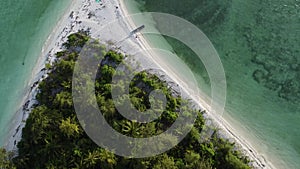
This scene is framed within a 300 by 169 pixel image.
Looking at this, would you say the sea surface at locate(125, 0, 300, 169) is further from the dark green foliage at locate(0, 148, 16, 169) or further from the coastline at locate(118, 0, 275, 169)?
the dark green foliage at locate(0, 148, 16, 169)

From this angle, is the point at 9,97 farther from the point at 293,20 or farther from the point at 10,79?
the point at 293,20

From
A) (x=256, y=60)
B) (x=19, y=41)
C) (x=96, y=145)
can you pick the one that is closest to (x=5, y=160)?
(x=96, y=145)

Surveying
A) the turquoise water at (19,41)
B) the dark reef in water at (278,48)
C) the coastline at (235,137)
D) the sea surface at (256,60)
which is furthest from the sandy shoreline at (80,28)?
the dark reef in water at (278,48)

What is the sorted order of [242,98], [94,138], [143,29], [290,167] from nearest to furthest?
[94,138] → [290,167] → [242,98] → [143,29]

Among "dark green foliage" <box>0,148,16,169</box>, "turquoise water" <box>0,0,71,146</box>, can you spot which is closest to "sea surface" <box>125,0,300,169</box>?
"turquoise water" <box>0,0,71,146</box>

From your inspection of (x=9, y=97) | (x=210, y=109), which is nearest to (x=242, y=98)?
(x=210, y=109)

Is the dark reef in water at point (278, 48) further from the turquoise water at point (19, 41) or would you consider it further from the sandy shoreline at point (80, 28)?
the turquoise water at point (19, 41)

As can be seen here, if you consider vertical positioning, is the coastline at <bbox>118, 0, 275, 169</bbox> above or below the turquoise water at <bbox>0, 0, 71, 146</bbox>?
below
